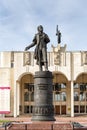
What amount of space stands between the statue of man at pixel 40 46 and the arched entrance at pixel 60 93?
45.6m

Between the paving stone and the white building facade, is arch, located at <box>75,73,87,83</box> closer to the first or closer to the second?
the white building facade

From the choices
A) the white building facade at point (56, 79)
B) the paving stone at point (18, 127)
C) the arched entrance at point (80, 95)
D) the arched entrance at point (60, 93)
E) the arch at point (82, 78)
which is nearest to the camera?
Result: the paving stone at point (18, 127)

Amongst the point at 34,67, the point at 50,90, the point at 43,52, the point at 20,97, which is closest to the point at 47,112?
the point at 50,90

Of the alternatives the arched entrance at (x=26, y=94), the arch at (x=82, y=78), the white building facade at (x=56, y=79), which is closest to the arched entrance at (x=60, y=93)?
the white building facade at (x=56, y=79)

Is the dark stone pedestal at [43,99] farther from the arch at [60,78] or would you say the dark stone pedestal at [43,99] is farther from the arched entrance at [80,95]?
the arched entrance at [80,95]

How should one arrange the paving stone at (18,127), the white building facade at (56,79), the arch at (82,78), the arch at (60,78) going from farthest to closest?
1. the arch at (60,78)
2. the arch at (82,78)
3. the white building facade at (56,79)
4. the paving stone at (18,127)

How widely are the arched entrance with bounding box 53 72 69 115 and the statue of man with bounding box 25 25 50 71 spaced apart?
45.6 m

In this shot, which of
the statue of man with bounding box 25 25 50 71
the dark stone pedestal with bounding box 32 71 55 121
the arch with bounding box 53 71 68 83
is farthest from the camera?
the arch with bounding box 53 71 68 83

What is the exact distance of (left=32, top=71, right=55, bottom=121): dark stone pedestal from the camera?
23172mm

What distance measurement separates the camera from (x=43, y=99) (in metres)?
23.3

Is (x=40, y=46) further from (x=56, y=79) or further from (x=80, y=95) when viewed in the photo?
(x=80, y=95)

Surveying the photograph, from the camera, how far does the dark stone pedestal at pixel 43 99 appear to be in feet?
76.0

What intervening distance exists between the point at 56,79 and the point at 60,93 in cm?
241

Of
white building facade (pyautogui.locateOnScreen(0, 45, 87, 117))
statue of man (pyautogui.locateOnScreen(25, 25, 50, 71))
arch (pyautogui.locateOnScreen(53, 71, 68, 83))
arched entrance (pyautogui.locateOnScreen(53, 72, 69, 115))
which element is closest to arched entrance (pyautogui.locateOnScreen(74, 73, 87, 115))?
white building facade (pyautogui.locateOnScreen(0, 45, 87, 117))
